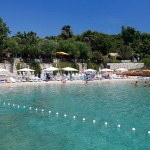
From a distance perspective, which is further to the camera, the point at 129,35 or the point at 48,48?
the point at 129,35

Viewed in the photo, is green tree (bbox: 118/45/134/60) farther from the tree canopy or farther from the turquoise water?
the turquoise water

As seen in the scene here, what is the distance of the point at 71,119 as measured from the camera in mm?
17734

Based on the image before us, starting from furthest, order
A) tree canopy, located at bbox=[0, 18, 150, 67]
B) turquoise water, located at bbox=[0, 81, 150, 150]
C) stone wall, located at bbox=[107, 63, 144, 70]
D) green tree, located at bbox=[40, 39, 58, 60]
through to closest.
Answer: stone wall, located at bbox=[107, 63, 144, 70] → green tree, located at bbox=[40, 39, 58, 60] → tree canopy, located at bbox=[0, 18, 150, 67] → turquoise water, located at bbox=[0, 81, 150, 150]

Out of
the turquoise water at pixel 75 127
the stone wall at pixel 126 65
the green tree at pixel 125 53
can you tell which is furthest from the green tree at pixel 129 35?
the turquoise water at pixel 75 127

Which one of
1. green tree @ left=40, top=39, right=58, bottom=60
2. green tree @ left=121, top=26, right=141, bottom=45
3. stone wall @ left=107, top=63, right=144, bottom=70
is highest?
green tree @ left=121, top=26, right=141, bottom=45

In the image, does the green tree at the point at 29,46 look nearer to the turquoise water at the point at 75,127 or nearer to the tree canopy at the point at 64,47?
the tree canopy at the point at 64,47

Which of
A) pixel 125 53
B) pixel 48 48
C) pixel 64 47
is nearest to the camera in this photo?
pixel 48 48

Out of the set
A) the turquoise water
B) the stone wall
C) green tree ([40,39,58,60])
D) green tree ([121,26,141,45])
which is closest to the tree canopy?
green tree ([40,39,58,60])

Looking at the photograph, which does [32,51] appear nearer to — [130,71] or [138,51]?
[130,71]

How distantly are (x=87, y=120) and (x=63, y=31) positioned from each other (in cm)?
6728

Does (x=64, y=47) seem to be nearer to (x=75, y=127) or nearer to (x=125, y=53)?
(x=125, y=53)

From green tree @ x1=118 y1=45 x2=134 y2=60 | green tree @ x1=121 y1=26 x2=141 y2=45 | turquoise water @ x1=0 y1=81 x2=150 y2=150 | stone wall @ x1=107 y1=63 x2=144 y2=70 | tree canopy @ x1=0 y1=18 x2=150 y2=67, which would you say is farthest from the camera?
green tree @ x1=121 y1=26 x2=141 y2=45

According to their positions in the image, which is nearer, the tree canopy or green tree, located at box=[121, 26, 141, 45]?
the tree canopy

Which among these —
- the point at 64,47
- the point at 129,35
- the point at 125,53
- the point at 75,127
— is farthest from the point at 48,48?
the point at 129,35
